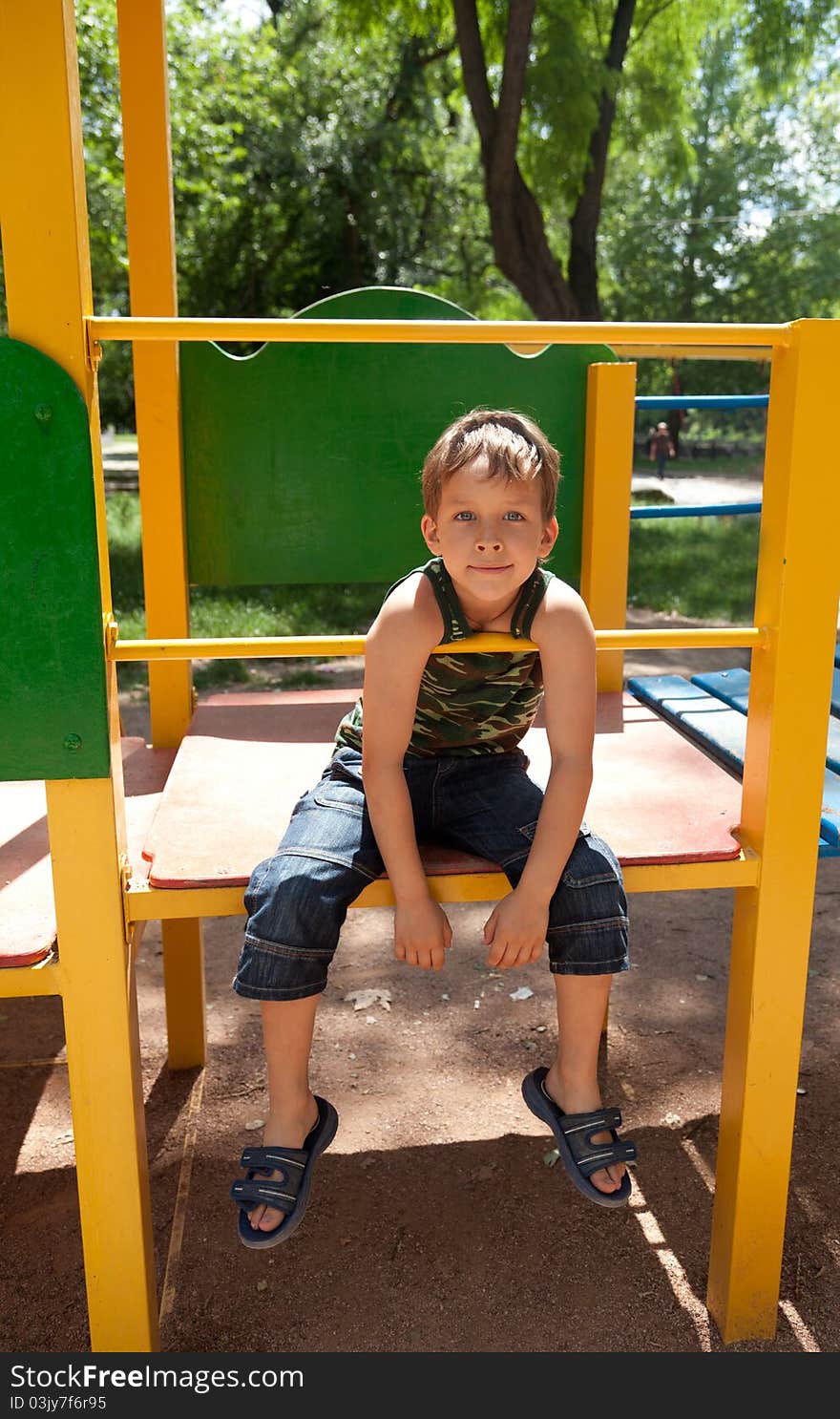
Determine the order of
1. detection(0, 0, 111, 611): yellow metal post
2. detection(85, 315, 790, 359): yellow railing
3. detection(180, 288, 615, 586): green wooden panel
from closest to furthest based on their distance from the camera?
detection(0, 0, 111, 611): yellow metal post < detection(85, 315, 790, 359): yellow railing < detection(180, 288, 615, 586): green wooden panel

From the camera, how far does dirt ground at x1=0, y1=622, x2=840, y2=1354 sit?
1937 millimetres

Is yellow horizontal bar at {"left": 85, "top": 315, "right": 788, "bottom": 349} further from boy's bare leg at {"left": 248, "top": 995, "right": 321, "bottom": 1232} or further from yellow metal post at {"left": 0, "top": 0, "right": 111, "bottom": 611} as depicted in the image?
boy's bare leg at {"left": 248, "top": 995, "right": 321, "bottom": 1232}

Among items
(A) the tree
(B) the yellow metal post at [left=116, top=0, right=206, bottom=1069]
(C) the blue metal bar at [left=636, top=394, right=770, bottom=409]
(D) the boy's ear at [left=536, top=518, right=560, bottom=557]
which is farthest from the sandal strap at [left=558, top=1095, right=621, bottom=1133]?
(A) the tree

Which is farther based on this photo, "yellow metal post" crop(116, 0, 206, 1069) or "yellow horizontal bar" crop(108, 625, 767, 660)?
"yellow metal post" crop(116, 0, 206, 1069)

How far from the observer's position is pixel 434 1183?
7.63ft

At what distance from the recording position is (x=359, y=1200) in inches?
89.7

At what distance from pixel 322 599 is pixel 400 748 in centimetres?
705

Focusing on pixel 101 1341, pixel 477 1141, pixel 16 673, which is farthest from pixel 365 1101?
Result: pixel 16 673

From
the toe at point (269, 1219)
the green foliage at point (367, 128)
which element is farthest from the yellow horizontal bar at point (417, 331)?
the green foliage at point (367, 128)

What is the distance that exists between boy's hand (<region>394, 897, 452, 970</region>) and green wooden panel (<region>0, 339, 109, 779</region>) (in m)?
0.47

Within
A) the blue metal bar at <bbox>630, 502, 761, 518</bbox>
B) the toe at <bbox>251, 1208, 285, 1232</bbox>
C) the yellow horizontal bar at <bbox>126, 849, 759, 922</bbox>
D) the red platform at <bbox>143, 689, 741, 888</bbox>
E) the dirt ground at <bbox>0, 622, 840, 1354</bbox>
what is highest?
the blue metal bar at <bbox>630, 502, 761, 518</bbox>

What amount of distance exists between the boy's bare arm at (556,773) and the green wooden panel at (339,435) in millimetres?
973

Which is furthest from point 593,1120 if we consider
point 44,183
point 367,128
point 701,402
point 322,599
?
point 367,128

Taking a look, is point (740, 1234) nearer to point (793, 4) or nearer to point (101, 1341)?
point (101, 1341)
